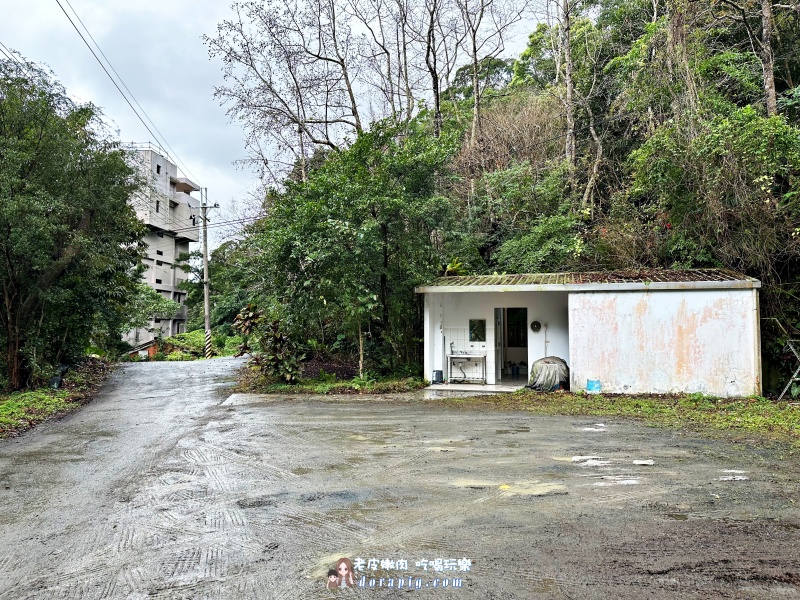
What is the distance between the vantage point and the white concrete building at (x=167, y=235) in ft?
115

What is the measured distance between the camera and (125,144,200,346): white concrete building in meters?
35.0

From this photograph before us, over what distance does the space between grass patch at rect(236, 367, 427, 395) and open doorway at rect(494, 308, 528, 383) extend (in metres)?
2.38

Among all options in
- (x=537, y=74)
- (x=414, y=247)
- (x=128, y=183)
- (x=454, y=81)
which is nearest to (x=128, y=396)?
(x=128, y=183)

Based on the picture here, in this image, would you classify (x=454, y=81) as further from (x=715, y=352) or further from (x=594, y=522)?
(x=594, y=522)

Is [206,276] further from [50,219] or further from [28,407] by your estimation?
[28,407]

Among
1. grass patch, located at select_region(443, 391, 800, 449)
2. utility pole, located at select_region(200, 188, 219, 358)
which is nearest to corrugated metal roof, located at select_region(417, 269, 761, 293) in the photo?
grass patch, located at select_region(443, 391, 800, 449)

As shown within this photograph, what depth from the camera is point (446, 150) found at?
11.5 metres

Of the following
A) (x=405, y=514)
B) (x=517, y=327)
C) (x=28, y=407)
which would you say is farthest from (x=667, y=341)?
(x=28, y=407)

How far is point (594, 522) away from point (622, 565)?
2.14 ft

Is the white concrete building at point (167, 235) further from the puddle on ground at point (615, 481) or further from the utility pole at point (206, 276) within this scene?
the puddle on ground at point (615, 481)

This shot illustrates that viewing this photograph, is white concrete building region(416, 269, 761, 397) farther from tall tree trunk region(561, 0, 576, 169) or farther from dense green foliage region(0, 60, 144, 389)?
dense green foliage region(0, 60, 144, 389)

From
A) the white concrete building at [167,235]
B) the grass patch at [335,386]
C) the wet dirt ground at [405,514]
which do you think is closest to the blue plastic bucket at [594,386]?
the wet dirt ground at [405,514]

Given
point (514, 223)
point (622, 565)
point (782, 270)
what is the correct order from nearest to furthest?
point (622, 565) < point (782, 270) < point (514, 223)

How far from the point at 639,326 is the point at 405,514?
7.66m
